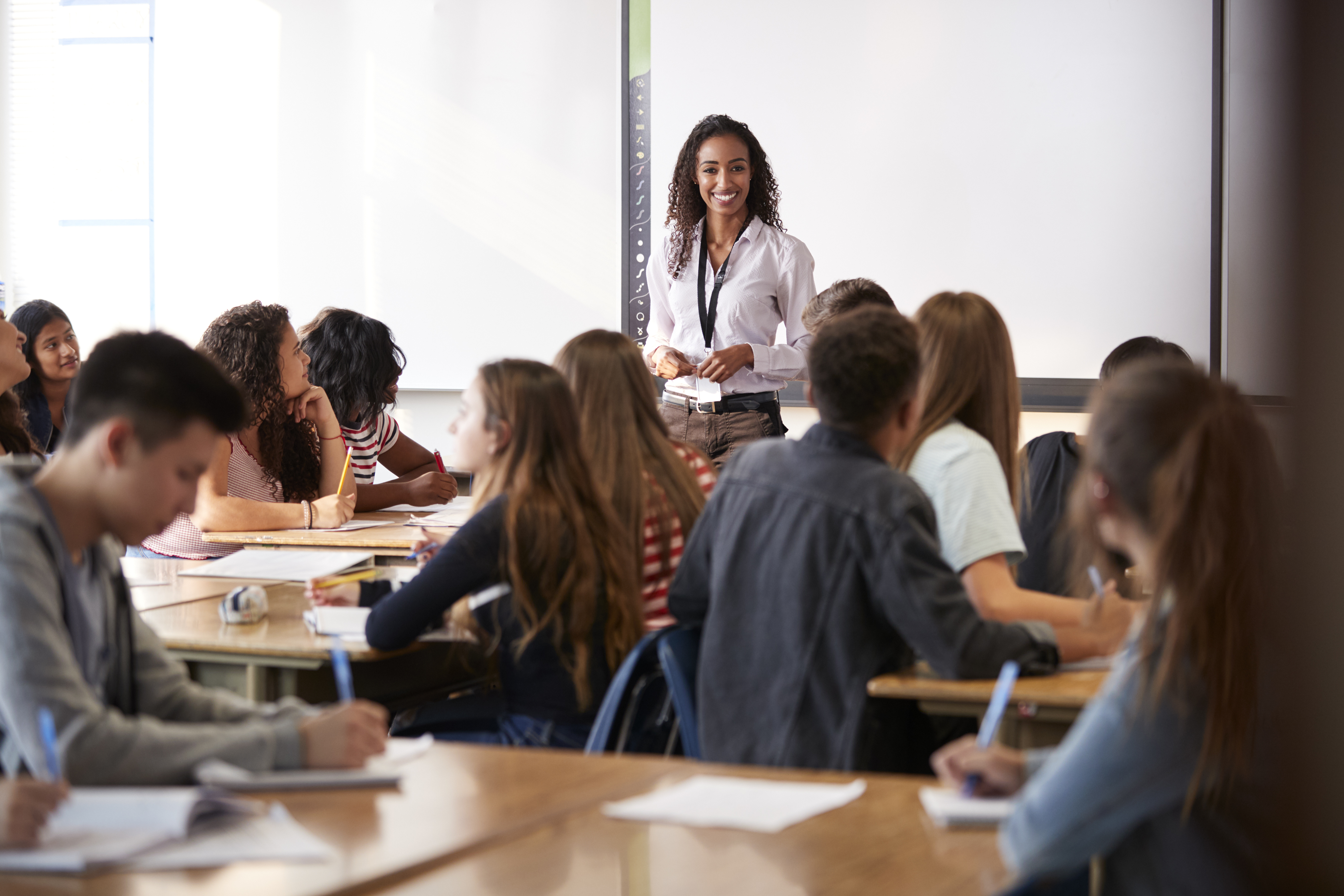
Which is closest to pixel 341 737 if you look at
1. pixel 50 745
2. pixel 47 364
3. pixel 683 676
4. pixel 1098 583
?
pixel 50 745

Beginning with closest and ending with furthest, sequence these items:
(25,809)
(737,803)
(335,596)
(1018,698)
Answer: (25,809) < (737,803) < (1018,698) < (335,596)

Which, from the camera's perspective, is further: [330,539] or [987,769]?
[330,539]

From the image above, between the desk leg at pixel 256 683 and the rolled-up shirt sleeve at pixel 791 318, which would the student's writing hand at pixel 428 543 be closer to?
the desk leg at pixel 256 683

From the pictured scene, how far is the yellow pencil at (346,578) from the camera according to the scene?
246 cm

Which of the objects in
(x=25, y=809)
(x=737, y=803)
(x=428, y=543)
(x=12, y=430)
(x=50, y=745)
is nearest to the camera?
(x=25, y=809)

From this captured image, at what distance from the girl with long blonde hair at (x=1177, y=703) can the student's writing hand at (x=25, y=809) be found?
2.77 ft

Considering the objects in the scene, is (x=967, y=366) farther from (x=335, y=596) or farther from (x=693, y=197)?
(x=693, y=197)

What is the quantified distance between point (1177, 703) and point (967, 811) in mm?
249

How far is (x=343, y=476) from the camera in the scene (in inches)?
149

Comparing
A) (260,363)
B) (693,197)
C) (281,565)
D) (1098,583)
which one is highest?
(693,197)

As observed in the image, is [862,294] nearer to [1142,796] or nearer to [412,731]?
[412,731]

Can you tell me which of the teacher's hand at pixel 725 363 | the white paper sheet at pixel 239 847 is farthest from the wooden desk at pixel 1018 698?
the teacher's hand at pixel 725 363

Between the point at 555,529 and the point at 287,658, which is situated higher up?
the point at 555,529

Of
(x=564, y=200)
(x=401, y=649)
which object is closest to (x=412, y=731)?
(x=401, y=649)
